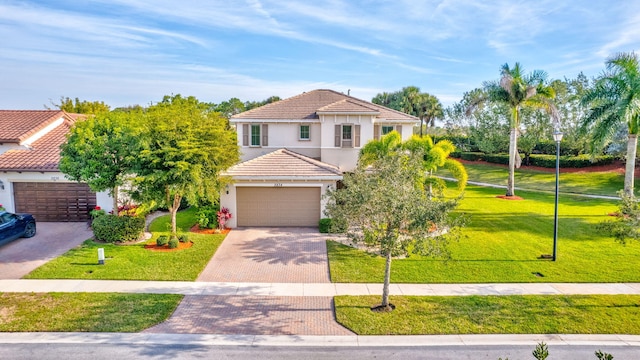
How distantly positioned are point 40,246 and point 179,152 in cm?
726

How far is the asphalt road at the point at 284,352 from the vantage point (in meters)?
9.61

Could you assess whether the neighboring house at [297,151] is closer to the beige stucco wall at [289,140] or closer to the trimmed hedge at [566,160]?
the beige stucco wall at [289,140]

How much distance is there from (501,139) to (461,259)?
33121 millimetres

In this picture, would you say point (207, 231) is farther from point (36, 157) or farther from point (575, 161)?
point (575, 161)

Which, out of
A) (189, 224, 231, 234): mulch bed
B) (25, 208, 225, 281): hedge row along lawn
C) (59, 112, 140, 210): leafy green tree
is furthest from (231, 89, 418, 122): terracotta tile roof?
(25, 208, 225, 281): hedge row along lawn

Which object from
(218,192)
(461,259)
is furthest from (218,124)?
(461,259)

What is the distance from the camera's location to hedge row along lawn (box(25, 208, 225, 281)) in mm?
14398

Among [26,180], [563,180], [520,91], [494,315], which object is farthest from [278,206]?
[563,180]

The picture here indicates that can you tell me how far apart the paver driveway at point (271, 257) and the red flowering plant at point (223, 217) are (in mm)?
654

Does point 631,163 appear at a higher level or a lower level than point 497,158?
higher

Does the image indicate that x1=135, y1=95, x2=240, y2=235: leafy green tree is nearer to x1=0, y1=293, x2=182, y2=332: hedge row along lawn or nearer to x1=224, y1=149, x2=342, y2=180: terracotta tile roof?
x1=224, y1=149, x2=342, y2=180: terracotta tile roof

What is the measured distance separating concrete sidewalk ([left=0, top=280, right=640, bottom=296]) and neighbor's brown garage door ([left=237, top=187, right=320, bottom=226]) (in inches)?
301

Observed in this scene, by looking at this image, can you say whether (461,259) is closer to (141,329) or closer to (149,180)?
(141,329)

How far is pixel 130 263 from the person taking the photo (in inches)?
612
